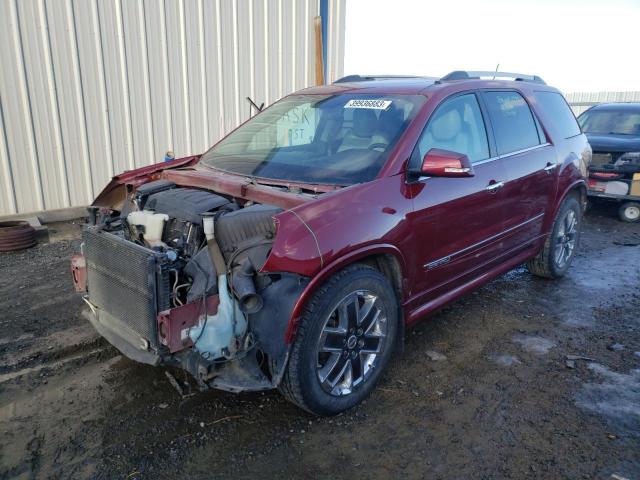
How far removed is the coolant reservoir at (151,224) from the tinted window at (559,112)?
12.1 ft

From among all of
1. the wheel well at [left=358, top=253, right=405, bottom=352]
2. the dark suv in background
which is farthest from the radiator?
the dark suv in background

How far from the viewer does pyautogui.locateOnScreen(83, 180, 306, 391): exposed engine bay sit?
2510 mm

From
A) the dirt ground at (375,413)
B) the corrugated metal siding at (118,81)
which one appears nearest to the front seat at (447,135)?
the dirt ground at (375,413)

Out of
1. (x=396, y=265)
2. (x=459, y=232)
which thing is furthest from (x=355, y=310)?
(x=459, y=232)

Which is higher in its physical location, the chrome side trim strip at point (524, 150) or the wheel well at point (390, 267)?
the chrome side trim strip at point (524, 150)

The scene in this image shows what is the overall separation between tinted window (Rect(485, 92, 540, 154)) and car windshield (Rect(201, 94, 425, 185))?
91 centimetres

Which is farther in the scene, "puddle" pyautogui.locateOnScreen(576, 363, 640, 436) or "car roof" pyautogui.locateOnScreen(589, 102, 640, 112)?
"car roof" pyautogui.locateOnScreen(589, 102, 640, 112)

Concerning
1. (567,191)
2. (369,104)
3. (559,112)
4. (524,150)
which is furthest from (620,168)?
(369,104)

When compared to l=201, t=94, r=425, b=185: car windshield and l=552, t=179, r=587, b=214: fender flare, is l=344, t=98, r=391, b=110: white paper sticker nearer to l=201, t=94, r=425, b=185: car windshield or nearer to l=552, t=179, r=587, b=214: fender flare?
l=201, t=94, r=425, b=185: car windshield

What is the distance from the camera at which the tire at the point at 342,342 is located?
8.54 feet

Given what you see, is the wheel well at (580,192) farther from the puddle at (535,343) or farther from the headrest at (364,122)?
the headrest at (364,122)

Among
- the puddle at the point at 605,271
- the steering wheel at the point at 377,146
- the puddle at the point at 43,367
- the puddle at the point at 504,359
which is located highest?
the steering wheel at the point at 377,146

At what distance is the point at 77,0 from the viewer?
20.9 ft

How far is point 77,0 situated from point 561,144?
20.1 ft
